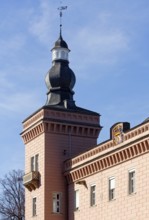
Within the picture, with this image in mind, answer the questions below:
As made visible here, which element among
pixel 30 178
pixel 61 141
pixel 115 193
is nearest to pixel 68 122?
pixel 61 141

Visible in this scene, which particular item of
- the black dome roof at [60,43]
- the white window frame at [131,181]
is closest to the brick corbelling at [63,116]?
the black dome roof at [60,43]

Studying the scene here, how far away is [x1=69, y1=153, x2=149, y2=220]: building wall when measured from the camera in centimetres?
5100

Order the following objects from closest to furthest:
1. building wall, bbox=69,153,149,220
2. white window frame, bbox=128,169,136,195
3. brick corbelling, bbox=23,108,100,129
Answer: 1. building wall, bbox=69,153,149,220
2. white window frame, bbox=128,169,136,195
3. brick corbelling, bbox=23,108,100,129

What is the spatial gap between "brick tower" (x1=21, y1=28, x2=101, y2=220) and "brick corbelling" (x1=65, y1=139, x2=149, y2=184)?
1.79 meters

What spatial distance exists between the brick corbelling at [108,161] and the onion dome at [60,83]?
7.25 meters

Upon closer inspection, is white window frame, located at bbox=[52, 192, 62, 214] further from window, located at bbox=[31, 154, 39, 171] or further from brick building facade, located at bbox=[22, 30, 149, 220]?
window, located at bbox=[31, 154, 39, 171]

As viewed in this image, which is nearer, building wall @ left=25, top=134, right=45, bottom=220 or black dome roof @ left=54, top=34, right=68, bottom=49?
building wall @ left=25, top=134, right=45, bottom=220

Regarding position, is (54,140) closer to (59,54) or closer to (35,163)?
(35,163)

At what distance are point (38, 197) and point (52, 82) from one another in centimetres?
1047

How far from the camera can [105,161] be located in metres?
56.4

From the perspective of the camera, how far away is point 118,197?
178 feet

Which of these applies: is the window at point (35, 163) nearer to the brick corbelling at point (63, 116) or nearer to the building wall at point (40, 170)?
the building wall at point (40, 170)

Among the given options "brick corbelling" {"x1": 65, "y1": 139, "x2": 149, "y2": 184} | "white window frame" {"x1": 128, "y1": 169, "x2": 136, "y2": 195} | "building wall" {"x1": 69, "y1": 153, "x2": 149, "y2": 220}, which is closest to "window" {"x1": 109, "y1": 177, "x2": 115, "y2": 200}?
"building wall" {"x1": 69, "y1": 153, "x2": 149, "y2": 220}

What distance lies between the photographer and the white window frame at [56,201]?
62562 millimetres
